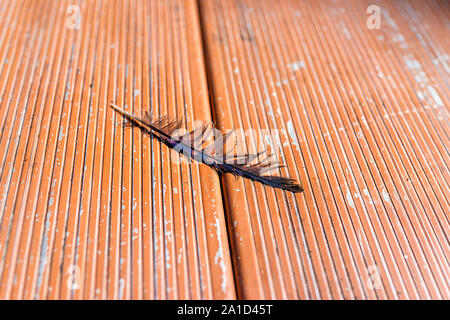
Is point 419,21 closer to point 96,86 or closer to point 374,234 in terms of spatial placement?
point 374,234

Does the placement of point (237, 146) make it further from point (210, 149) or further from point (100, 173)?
point (100, 173)

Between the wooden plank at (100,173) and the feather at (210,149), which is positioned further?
the feather at (210,149)

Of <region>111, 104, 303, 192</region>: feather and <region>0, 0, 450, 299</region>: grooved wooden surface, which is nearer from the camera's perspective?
<region>0, 0, 450, 299</region>: grooved wooden surface

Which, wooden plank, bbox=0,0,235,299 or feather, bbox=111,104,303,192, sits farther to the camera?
feather, bbox=111,104,303,192
